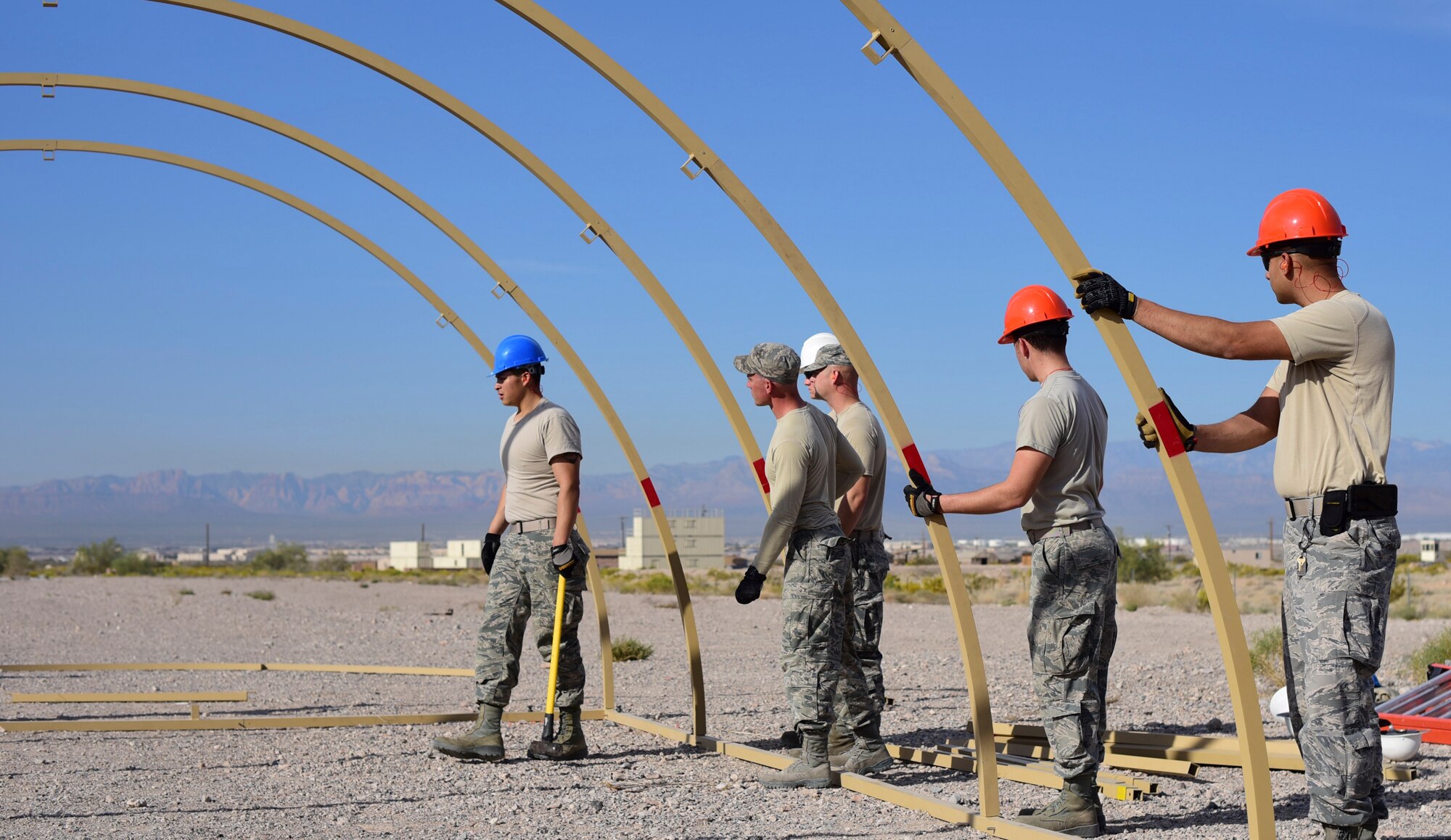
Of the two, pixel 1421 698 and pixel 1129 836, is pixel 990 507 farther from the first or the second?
pixel 1421 698

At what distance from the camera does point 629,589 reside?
39188 millimetres

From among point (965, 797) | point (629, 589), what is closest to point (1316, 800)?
point (965, 797)

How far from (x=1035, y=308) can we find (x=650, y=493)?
4126mm

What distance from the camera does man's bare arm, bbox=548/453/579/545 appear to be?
775 centimetres

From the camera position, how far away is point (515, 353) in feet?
26.7

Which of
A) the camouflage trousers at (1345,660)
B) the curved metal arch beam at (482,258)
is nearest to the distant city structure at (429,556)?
the curved metal arch beam at (482,258)

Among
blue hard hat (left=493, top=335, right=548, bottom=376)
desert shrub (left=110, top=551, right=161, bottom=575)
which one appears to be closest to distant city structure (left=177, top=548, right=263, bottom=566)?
desert shrub (left=110, top=551, right=161, bottom=575)

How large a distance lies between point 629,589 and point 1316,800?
3543 centimetres

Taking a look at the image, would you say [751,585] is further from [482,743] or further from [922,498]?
[482,743]

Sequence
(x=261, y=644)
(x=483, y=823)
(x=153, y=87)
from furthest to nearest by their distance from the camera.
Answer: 1. (x=261, y=644)
2. (x=153, y=87)
3. (x=483, y=823)

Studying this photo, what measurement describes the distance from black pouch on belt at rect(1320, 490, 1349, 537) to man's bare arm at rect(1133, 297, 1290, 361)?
0.47 metres

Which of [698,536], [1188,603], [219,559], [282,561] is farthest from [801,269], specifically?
[219,559]

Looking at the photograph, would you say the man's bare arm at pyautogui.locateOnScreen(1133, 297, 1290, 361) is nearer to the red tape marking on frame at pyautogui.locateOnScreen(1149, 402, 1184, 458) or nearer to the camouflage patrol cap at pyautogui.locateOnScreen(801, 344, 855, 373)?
the red tape marking on frame at pyautogui.locateOnScreen(1149, 402, 1184, 458)

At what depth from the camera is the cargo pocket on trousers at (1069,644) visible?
5.39 metres
